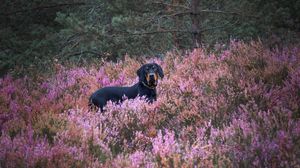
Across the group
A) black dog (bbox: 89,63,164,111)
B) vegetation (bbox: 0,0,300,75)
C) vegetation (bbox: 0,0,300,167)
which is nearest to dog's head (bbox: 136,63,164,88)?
black dog (bbox: 89,63,164,111)

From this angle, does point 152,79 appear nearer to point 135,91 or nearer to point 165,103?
point 135,91

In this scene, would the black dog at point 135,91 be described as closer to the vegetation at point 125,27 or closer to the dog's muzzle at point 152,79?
the dog's muzzle at point 152,79

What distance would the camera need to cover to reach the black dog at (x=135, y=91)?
813cm

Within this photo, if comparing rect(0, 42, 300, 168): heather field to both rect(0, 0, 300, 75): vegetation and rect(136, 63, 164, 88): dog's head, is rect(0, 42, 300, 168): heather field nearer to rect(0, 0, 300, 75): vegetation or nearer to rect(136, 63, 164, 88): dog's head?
rect(136, 63, 164, 88): dog's head

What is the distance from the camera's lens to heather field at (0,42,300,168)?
15.4 ft

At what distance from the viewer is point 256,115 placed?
5609 millimetres

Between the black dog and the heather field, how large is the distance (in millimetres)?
355

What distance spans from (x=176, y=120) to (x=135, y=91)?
2.00m

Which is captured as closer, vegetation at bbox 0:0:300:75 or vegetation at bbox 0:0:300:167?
vegetation at bbox 0:0:300:167

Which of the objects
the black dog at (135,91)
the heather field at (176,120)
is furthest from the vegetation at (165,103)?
the black dog at (135,91)

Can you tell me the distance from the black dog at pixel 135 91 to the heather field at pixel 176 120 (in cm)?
35

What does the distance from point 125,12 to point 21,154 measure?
9054 millimetres

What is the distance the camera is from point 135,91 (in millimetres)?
8492

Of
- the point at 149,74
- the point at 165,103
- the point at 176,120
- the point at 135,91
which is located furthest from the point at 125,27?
the point at 176,120
